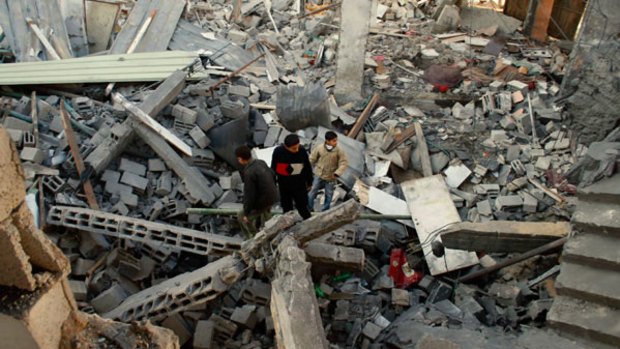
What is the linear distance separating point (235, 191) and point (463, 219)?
3460mm

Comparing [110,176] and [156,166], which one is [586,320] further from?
[110,176]

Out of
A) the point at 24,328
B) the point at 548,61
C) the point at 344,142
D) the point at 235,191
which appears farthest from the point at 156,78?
the point at 548,61

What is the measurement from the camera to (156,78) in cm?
1003

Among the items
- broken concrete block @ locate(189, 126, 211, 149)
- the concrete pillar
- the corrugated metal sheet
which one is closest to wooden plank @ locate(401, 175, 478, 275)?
the concrete pillar

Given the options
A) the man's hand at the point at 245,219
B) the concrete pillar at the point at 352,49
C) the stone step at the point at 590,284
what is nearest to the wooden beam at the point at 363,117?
the concrete pillar at the point at 352,49

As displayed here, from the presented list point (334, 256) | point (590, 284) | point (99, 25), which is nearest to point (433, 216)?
point (334, 256)

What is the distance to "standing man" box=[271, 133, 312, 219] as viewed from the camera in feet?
23.2

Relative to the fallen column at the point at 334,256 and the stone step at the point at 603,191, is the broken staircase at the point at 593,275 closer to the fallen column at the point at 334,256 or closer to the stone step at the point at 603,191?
the stone step at the point at 603,191

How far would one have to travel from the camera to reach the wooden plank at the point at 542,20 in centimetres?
1419

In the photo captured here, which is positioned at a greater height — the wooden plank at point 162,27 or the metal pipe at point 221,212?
the wooden plank at point 162,27

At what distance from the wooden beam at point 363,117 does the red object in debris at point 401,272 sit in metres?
2.96

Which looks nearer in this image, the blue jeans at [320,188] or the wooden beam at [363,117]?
the blue jeans at [320,188]

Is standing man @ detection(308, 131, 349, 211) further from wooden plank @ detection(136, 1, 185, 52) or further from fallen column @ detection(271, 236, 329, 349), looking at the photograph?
wooden plank @ detection(136, 1, 185, 52)

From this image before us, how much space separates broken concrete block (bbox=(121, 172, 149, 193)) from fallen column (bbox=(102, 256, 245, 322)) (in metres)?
2.22
